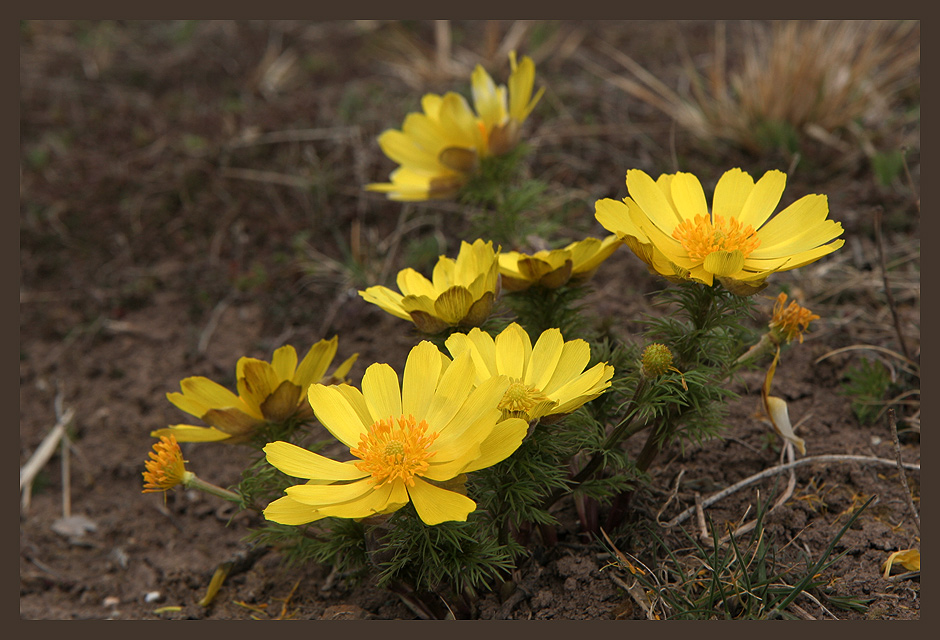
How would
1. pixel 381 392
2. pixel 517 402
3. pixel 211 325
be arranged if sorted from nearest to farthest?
pixel 517 402 → pixel 381 392 → pixel 211 325

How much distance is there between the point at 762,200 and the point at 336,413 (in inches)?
43.8

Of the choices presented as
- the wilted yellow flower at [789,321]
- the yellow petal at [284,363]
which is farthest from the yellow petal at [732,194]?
the yellow petal at [284,363]

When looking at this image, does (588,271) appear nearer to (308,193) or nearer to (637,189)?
(637,189)

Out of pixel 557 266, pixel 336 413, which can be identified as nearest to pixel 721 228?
pixel 557 266

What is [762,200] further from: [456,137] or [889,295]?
[456,137]

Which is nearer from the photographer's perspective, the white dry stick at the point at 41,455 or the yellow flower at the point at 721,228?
the yellow flower at the point at 721,228

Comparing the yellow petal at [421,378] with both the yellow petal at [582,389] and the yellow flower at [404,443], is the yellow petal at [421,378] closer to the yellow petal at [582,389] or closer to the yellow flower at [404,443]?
the yellow flower at [404,443]

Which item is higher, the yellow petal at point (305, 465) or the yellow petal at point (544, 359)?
the yellow petal at point (544, 359)

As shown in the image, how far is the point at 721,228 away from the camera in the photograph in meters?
1.79

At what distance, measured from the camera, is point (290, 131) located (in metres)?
4.25

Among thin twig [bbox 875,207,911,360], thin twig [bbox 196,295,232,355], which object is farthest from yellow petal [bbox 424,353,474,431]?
thin twig [bbox 196,295,232,355]

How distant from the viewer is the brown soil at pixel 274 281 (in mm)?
2232

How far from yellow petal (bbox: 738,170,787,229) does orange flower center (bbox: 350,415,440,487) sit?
91cm

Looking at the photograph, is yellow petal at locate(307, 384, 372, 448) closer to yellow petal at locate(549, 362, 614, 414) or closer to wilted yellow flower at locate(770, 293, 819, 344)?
yellow petal at locate(549, 362, 614, 414)
